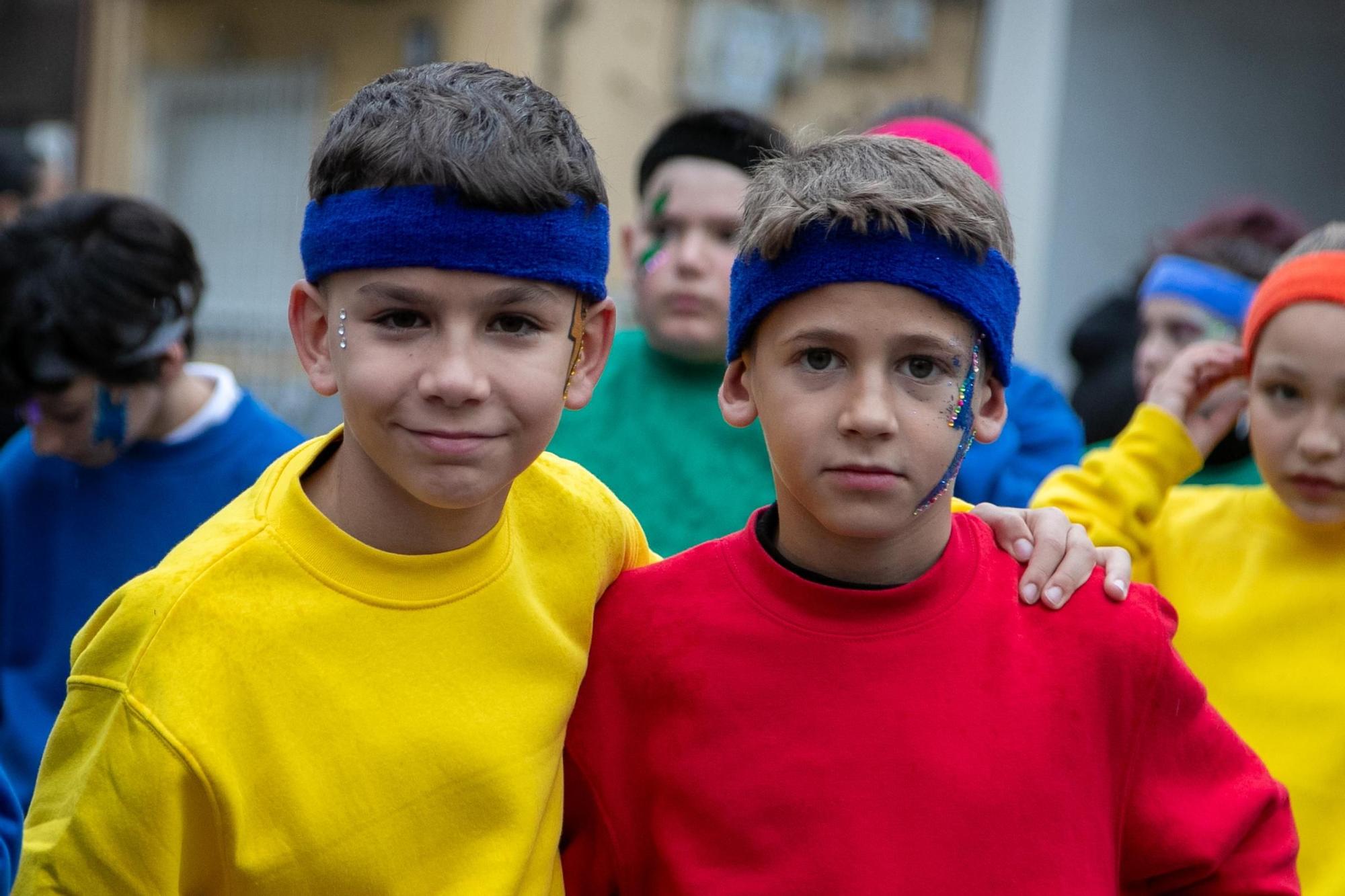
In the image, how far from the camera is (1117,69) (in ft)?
27.0

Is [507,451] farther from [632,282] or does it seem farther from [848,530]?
[632,282]

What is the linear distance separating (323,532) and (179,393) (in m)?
1.65

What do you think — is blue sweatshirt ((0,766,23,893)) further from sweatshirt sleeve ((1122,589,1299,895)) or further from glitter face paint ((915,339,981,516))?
sweatshirt sleeve ((1122,589,1299,895))

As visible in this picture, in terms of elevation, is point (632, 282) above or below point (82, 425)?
above

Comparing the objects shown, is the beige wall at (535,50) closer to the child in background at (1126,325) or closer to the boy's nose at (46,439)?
the child in background at (1126,325)

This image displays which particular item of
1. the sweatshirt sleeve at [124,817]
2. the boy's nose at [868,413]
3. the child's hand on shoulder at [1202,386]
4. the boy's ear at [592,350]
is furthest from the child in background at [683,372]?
the sweatshirt sleeve at [124,817]

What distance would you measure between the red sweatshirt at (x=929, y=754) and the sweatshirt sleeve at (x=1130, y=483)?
0.82 meters

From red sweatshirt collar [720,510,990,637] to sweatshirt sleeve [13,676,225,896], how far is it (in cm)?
84

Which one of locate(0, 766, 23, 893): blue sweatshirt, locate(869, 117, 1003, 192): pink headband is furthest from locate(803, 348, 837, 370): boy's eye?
locate(0, 766, 23, 893): blue sweatshirt

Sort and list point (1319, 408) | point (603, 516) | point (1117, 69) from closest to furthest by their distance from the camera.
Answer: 1. point (603, 516)
2. point (1319, 408)
3. point (1117, 69)

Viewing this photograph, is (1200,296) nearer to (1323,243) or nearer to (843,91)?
(1323,243)

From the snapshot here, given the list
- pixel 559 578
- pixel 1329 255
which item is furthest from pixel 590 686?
pixel 1329 255

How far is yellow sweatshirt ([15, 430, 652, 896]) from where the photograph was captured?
6.47 feet

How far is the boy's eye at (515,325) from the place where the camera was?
2.17 metres
